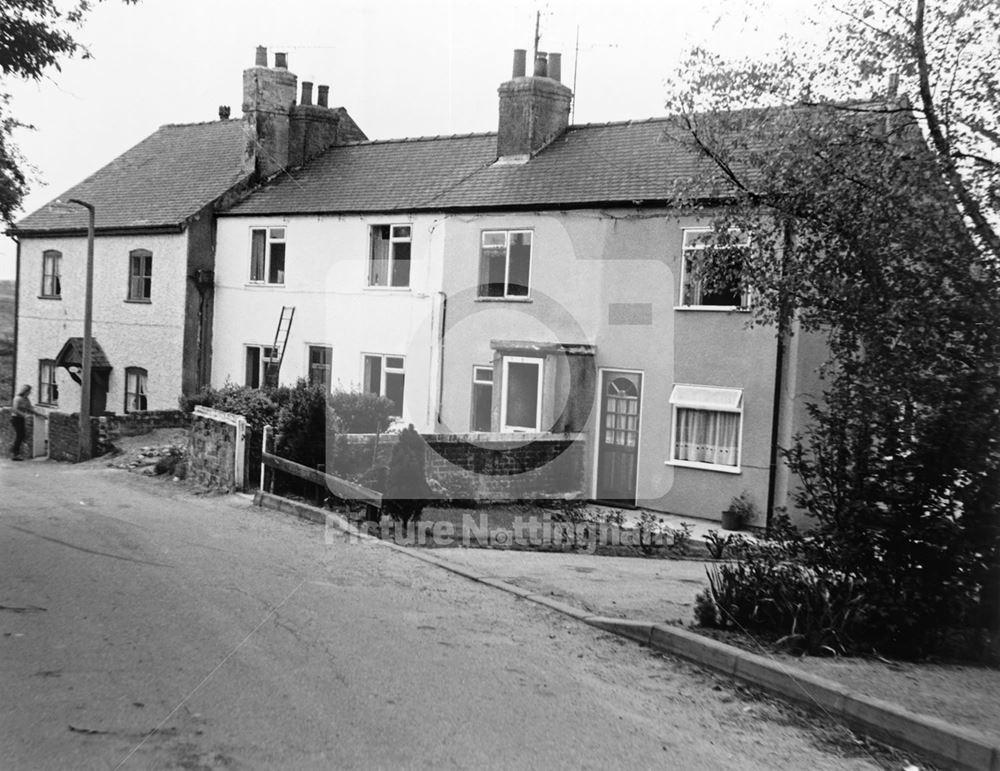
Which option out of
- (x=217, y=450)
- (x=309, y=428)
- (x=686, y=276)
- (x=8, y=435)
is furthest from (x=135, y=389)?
(x=686, y=276)

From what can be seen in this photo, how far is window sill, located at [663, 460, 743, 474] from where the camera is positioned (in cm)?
1911

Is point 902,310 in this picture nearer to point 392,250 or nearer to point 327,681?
point 327,681

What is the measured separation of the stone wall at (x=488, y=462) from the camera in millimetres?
16953

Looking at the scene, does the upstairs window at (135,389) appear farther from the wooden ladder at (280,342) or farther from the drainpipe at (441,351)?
the drainpipe at (441,351)

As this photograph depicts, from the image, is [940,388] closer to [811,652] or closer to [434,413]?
[811,652]

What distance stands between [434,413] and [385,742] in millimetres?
17774

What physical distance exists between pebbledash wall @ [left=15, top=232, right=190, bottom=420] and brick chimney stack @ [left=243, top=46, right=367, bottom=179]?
326 cm

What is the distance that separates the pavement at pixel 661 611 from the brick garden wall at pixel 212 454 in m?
1.72

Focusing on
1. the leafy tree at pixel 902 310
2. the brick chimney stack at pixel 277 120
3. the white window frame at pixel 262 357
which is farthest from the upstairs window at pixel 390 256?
the leafy tree at pixel 902 310

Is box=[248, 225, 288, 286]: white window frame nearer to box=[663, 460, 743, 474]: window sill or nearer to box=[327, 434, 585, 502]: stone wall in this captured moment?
box=[327, 434, 585, 502]: stone wall

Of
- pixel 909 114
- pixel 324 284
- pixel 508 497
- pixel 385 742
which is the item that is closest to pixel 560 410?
pixel 508 497

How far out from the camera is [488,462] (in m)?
17.9

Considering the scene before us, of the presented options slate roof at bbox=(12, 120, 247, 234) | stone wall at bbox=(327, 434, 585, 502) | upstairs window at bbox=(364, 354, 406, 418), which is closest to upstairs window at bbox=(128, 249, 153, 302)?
slate roof at bbox=(12, 120, 247, 234)

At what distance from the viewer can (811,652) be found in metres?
8.12
